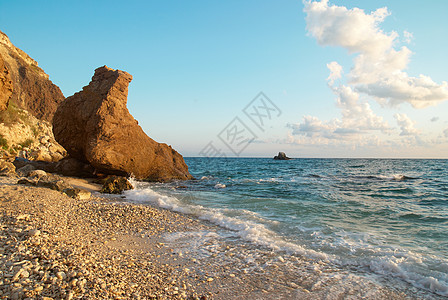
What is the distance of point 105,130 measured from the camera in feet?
47.2

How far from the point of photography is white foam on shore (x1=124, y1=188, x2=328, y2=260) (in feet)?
19.9

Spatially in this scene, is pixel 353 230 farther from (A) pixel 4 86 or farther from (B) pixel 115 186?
(A) pixel 4 86

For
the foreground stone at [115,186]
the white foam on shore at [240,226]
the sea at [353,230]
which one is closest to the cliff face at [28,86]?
the foreground stone at [115,186]

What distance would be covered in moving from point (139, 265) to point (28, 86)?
57.0 metres

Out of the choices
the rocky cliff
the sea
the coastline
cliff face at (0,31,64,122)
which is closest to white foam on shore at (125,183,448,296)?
the sea

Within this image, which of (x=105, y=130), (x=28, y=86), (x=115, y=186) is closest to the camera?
(x=115, y=186)

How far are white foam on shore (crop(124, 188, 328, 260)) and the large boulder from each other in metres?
3.78

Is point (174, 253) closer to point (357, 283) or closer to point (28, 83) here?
point (357, 283)

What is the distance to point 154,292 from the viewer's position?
3797mm

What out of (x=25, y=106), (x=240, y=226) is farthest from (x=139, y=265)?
(x=25, y=106)

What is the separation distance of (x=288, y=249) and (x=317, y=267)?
939 mm

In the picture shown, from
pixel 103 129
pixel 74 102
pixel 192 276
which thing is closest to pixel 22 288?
pixel 192 276

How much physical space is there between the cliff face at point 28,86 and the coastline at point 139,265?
164ft

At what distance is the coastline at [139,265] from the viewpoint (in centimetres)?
359
